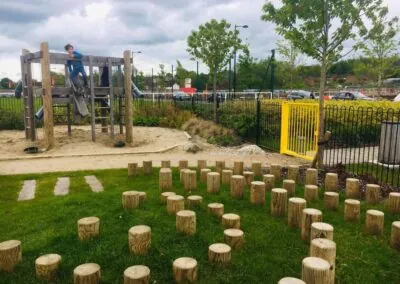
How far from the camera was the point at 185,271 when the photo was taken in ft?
9.91

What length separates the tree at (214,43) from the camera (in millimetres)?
17328

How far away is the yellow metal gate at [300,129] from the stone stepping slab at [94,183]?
17.6 feet

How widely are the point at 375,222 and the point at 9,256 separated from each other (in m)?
3.93

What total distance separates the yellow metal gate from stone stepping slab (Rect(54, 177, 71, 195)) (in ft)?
19.4

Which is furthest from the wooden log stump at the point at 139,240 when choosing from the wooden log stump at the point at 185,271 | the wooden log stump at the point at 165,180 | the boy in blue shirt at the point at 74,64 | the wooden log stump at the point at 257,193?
the boy in blue shirt at the point at 74,64

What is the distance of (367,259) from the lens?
3730mm

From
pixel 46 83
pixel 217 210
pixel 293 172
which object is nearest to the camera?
pixel 217 210

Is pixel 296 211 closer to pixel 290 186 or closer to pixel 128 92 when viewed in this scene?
pixel 290 186

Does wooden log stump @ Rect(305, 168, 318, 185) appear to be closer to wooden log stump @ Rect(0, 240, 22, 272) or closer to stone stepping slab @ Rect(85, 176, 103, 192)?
stone stepping slab @ Rect(85, 176, 103, 192)

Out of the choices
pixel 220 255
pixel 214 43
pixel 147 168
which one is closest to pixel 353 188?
pixel 220 255

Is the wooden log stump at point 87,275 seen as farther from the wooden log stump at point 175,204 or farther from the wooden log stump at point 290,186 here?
the wooden log stump at point 290,186

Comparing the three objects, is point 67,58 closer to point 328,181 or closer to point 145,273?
point 328,181

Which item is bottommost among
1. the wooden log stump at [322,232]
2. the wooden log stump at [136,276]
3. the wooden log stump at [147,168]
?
the wooden log stump at [147,168]

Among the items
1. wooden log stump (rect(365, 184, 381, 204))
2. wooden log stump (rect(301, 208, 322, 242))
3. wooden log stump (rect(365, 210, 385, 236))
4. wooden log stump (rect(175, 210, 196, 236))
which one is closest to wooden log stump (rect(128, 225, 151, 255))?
wooden log stump (rect(175, 210, 196, 236))
